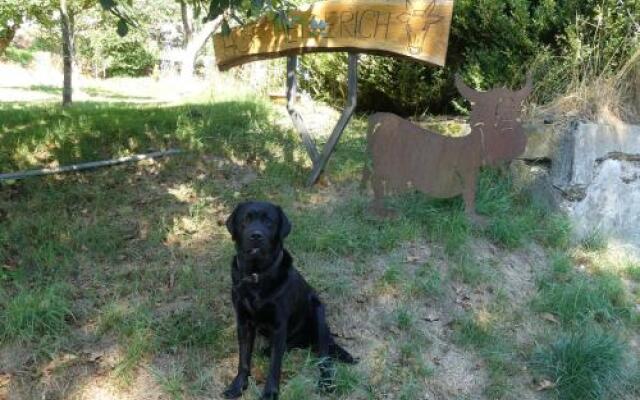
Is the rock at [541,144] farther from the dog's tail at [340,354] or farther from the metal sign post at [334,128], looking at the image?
the dog's tail at [340,354]

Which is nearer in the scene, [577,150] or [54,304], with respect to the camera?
[54,304]

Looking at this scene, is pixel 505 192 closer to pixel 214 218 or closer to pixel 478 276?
pixel 478 276

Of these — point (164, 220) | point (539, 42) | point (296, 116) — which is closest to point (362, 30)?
point (296, 116)

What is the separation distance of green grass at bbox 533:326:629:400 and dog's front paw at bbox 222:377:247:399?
2.12m

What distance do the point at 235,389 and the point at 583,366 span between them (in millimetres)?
2388

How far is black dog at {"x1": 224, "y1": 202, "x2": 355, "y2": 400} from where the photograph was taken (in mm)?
3521

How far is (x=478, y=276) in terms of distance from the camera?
16.7 feet

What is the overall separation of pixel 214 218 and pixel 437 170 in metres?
2.13

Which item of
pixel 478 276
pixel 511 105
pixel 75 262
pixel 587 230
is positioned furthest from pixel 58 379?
pixel 587 230

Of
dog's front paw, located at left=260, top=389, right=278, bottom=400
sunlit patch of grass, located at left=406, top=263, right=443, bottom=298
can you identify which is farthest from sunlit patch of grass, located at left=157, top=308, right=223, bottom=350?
sunlit patch of grass, located at left=406, top=263, right=443, bottom=298

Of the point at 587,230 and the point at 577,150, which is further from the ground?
the point at 577,150

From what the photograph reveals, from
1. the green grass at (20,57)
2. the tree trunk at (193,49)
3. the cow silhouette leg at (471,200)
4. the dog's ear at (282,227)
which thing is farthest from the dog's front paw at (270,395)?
the green grass at (20,57)

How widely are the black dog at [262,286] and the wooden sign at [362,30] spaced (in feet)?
7.27

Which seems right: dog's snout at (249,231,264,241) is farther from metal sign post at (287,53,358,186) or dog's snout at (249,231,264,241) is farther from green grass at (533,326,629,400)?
metal sign post at (287,53,358,186)
